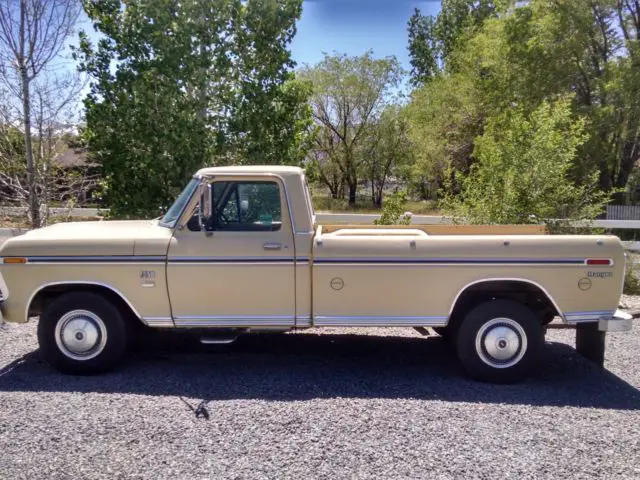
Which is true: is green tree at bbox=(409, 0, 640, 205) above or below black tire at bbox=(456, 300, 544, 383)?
above

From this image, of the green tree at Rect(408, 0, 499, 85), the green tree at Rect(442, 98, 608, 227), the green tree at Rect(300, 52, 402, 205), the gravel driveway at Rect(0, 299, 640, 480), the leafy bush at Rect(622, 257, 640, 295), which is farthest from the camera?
the green tree at Rect(408, 0, 499, 85)

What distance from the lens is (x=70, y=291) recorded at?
17.6 feet

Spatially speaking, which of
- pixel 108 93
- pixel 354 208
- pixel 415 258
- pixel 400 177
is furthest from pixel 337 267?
pixel 400 177

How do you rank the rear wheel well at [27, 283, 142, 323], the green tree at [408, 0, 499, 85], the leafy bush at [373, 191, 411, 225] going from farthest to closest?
the green tree at [408, 0, 499, 85] → the leafy bush at [373, 191, 411, 225] → the rear wheel well at [27, 283, 142, 323]

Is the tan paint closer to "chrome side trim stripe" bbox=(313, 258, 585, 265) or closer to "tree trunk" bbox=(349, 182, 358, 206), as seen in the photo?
"chrome side trim stripe" bbox=(313, 258, 585, 265)

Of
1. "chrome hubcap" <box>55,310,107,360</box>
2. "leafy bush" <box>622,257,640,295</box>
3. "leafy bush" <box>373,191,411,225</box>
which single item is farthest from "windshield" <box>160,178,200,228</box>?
"leafy bush" <box>622,257,640,295</box>

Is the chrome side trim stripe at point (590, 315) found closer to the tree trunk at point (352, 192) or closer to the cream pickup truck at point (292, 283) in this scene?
the cream pickup truck at point (292, 283)

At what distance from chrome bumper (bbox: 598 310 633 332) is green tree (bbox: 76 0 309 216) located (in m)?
7.56

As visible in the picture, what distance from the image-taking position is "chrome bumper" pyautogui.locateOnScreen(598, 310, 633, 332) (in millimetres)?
5082

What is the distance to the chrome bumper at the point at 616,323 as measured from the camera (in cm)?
508

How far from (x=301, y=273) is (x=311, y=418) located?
54.1 inches

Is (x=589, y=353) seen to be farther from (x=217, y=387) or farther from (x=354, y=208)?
(x=354, y=208)

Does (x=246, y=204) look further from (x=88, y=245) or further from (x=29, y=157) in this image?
(x=29, y=157)

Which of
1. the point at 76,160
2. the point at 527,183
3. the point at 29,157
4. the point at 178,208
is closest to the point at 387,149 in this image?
the point at 76,160
